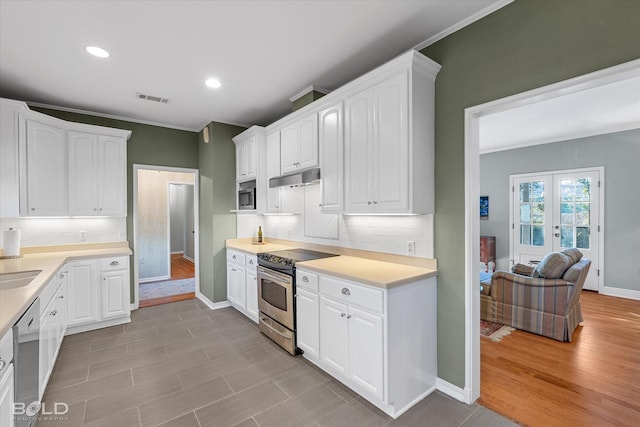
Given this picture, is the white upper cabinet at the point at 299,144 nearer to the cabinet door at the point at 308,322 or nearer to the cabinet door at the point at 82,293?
the cabinet door at the point at 308,322

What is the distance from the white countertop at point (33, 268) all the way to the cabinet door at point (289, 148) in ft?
7.61

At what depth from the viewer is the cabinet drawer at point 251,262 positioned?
144 inches

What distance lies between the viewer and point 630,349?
10.1 feet

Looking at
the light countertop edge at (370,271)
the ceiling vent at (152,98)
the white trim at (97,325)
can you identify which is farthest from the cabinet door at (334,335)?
the ceiling vent at (152,98)

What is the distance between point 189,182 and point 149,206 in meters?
1.01

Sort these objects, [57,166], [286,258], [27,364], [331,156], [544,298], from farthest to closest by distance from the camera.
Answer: [57,166] < [544,298] < [286,258] < [331,156] < [27,364]

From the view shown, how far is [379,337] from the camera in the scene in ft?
6.85

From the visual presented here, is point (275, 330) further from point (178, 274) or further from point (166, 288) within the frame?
point (178, 274)

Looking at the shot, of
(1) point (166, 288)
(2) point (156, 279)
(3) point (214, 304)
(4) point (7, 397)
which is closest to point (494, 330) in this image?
(3) point (214, 304)

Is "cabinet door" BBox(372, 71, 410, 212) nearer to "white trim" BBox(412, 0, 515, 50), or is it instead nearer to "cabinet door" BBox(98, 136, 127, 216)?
"white trim" BBox(412, 0, 515, 50)

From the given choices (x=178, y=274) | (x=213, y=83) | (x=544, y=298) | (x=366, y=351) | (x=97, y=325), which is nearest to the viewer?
(x=366, y=351)

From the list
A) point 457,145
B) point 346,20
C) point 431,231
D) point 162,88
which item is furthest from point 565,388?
point 162,88

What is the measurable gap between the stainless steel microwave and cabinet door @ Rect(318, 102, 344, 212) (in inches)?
60.4

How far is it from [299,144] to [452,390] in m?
2.71
